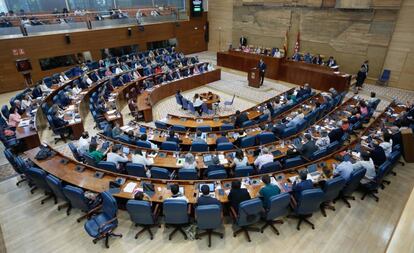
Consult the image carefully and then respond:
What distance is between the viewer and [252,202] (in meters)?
5.09

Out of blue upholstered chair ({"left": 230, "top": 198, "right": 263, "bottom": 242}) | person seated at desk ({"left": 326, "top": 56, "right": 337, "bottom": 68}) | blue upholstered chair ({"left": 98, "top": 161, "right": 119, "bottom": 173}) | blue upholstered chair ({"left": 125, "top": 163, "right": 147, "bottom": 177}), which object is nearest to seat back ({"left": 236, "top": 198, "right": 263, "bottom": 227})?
blue upholstered chair ({"left": 230, "top": 198, "right": 263, "bottom": 242})

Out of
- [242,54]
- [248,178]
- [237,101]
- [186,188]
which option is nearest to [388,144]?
[248,178]

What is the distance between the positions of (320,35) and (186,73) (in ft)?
31.7

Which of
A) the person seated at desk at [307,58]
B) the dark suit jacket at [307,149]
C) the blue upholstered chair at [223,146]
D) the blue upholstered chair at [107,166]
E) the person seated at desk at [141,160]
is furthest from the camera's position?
the person seated at desk at [307,58]

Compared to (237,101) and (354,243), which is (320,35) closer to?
(237,101)

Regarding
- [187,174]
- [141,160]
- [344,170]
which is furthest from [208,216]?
[344,170]

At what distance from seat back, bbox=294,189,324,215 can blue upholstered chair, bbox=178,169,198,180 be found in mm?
2578

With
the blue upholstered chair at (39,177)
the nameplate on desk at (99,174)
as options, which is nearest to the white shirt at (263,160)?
the nameplate on desk at (99,174)

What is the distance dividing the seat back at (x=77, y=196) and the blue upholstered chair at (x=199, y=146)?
11.2 feet

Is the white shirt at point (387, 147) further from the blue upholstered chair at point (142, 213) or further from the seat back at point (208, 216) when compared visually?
the blue upholstered chair at point (142, 213)

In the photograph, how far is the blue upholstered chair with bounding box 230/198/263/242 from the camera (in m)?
5.10

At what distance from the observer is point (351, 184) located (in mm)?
6195

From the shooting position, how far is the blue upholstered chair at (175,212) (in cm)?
514

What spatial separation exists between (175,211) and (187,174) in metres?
1.35
